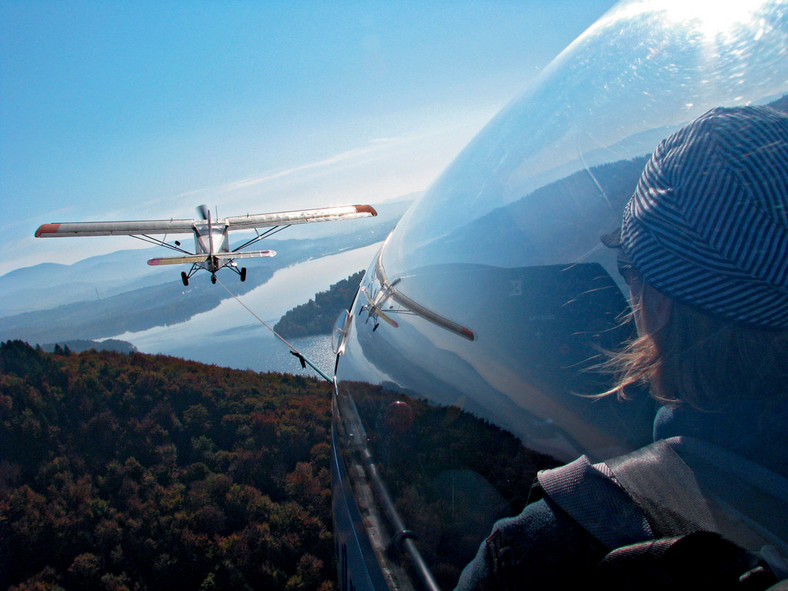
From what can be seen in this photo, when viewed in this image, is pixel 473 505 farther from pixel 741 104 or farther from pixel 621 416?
pixel 741 104

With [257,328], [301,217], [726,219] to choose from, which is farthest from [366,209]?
[257,328]

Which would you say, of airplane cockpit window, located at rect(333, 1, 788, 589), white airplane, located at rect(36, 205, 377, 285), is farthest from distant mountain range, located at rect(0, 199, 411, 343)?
airplane cockpit window, located at rect(333, 1, 788, 589)

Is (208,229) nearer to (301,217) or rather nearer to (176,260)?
(176,260)

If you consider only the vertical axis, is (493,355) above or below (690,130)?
below

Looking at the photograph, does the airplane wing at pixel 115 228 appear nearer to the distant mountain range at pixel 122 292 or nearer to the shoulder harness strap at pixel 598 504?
the distant mountain range at pixel 122 292

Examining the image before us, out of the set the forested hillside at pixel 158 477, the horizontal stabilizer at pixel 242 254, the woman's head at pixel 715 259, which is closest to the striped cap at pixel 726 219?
the woman's head at pixel 715 259

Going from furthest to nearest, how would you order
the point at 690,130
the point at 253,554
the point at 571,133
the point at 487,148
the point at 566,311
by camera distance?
1. the point at 253,554
2. the point at 487,148
3. the point at 571,133
4. the point at 566,311
5. the point at 690,130

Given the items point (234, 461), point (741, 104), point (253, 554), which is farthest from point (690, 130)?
point (234, 461)
